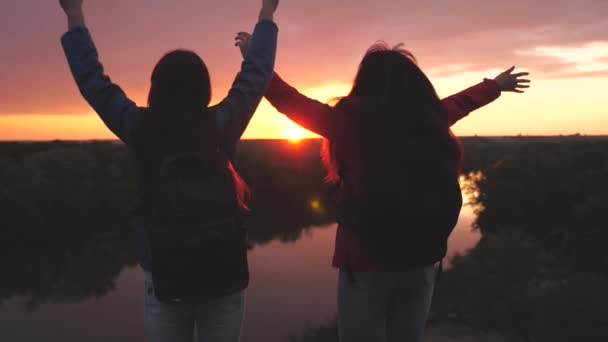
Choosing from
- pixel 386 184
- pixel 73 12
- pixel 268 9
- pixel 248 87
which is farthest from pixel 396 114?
pixel 73 12

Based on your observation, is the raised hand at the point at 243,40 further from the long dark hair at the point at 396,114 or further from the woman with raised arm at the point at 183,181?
the long dark hair at the point at 396,114

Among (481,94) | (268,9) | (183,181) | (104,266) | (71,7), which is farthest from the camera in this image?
(104,266)

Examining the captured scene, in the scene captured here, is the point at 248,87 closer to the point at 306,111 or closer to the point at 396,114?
the point at 306,111

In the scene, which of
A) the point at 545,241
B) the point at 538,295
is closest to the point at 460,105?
the point at 538,295

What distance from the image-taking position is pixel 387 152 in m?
1.63

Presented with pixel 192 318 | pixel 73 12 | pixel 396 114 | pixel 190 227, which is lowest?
pixel 192 318

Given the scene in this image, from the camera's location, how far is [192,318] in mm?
1705

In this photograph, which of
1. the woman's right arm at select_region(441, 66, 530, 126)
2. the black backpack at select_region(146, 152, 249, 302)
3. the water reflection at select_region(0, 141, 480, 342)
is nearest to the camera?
the black backpack at select_region(146, 152, 249, 302)

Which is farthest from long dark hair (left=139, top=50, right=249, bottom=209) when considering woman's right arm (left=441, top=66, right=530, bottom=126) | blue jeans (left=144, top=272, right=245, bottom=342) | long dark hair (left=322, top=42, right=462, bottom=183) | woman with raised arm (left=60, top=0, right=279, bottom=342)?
woman's right arm (left=441, top=66, right=530, bottom=126)

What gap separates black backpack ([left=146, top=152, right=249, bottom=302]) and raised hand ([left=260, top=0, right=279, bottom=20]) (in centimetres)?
62

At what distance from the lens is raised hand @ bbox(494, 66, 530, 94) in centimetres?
230

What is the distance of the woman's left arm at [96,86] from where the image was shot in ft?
5.20

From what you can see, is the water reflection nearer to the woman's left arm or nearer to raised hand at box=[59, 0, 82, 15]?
the woman's left arm

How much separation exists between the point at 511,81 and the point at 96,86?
1886mm
